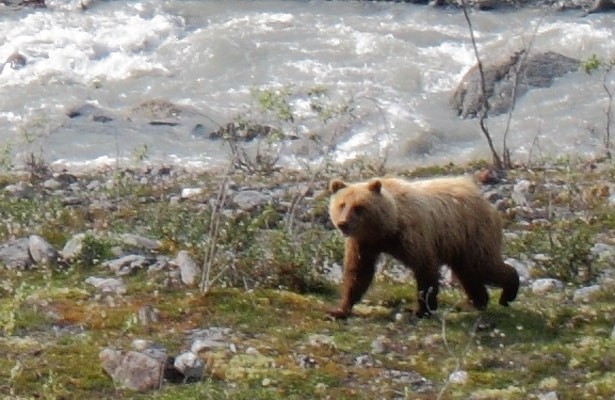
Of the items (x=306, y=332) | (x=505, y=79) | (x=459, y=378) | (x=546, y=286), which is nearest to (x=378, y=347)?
(x=306, y=332)

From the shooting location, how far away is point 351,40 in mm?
21422

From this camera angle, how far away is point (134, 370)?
5684 millimetres

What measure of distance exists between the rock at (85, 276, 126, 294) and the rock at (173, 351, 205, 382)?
1.87m

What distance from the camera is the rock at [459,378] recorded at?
234 inches

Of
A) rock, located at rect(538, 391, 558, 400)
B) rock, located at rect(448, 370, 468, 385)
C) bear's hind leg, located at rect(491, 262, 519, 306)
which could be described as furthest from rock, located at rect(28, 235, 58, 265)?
rock, located at rect(538, 391, 558, 400)

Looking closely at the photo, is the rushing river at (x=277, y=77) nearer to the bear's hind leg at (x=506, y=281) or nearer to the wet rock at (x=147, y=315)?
the bear's hind leg at (x=506, y=281)

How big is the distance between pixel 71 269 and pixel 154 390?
282 cm

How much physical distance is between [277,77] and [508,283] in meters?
12.9

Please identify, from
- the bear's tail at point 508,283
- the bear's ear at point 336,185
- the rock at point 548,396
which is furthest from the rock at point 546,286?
the rock at point 548,396

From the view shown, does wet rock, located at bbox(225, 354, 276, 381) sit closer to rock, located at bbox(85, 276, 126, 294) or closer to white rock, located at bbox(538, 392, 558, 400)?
white rock, located at bbox(538, 392, 558, 400)

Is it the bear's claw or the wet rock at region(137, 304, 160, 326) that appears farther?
the bear's claw

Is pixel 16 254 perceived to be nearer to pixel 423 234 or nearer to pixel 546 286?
pixel 423 234

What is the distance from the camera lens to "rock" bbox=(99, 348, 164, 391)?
5.62m

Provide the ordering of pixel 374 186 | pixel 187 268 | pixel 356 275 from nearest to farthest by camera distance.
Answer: pixel 374 186, pixel 356 275, pixel 187 268
